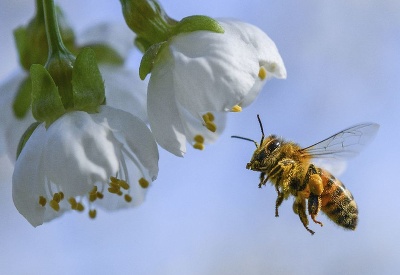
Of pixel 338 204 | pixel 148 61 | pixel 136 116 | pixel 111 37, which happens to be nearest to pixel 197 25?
pixel 148 61

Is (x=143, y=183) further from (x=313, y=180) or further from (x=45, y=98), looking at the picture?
(x=313, y=180)

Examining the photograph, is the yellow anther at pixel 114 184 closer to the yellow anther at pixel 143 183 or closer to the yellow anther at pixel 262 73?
the yellow anther at pixel 143 183

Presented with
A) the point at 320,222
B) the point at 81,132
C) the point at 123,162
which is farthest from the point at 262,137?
the point at 81,132

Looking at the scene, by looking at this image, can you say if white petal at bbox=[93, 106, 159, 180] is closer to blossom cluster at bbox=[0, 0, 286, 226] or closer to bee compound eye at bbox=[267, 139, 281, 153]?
blossom cluster at bbox=[0, 0, 286, 226]

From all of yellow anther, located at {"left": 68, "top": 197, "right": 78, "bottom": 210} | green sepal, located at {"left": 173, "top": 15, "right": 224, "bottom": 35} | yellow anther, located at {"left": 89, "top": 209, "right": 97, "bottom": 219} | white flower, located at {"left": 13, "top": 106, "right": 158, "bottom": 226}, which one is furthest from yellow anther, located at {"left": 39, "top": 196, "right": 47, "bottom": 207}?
green sepal, located at {"left": 173, "top": 15, "right": 224, "bottom": 35}

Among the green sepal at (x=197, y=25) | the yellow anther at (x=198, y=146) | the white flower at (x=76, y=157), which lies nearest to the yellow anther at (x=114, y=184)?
the white flower at (x=76, y=157)

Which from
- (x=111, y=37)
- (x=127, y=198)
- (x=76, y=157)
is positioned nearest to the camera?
(x=76, y=157)

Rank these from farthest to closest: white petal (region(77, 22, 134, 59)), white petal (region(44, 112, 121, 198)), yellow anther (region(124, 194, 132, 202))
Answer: white petal (region(77, 22, 134, 59)) < yellow anther (region(124, 194, 132, 202)) < white petal (region(44, 112, 121, 198))
